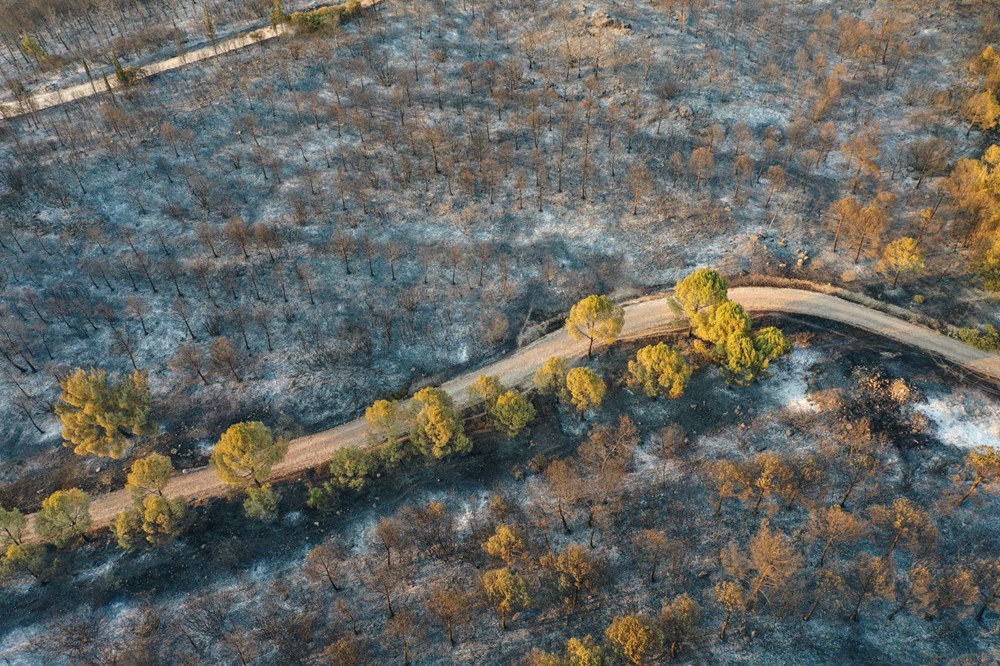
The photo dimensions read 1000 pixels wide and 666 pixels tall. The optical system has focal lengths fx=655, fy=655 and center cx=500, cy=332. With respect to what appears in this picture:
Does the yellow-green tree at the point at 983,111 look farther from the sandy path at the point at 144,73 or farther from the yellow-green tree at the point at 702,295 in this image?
the sandy path at the point at 144,73

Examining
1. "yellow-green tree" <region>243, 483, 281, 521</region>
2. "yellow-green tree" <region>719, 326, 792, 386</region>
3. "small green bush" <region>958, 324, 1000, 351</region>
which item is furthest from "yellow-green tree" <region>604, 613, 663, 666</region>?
"small green bush" <region>958, 324, 1000, 351</region>

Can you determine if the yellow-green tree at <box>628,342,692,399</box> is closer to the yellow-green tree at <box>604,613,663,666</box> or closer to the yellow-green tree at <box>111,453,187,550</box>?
the yellow-green tree at <box>604,613,663,666</box>

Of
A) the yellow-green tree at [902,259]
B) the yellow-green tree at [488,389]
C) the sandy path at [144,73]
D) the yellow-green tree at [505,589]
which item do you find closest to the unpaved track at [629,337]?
the yellow-green tree at [488,389]

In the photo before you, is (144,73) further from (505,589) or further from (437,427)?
(505,589)

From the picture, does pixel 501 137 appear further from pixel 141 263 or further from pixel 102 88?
pixel 102 88

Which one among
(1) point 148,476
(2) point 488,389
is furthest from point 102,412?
(2) point 488,389

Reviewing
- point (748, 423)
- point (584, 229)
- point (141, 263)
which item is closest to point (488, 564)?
point (748, 423)
